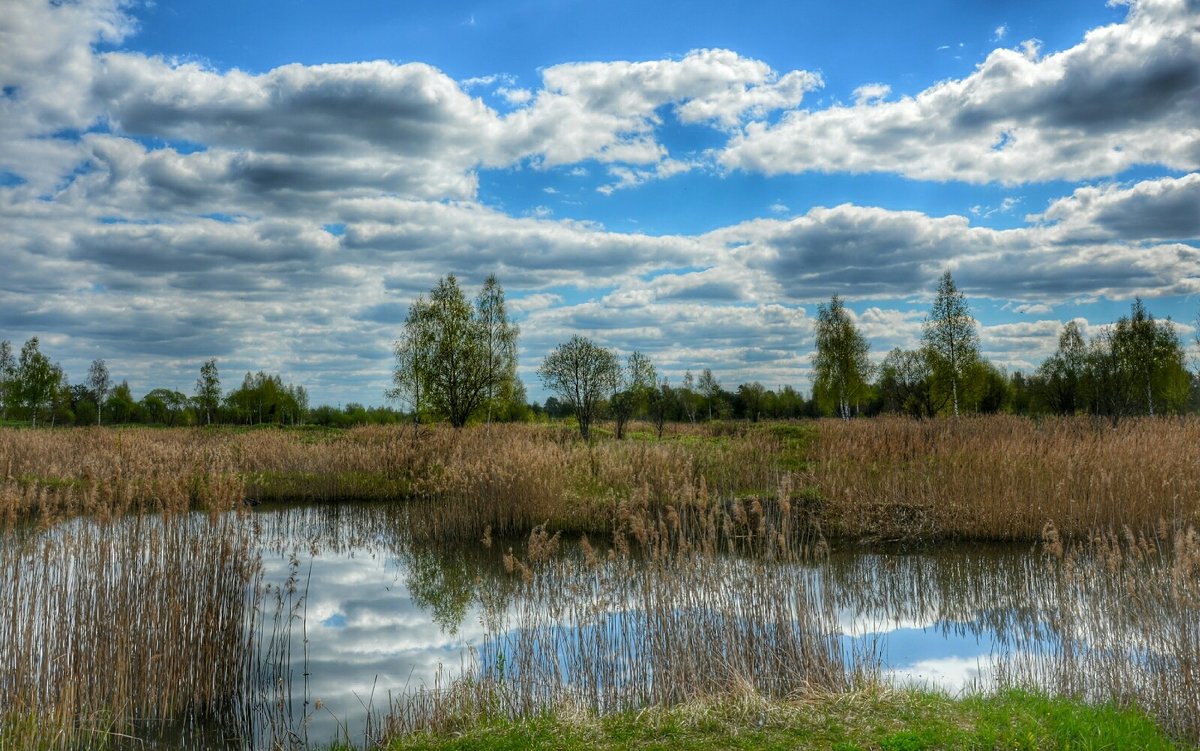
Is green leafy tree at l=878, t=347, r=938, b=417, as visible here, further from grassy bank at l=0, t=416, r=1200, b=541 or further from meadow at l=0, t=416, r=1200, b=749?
meadow at l=0, t=416, r=1200, b=749

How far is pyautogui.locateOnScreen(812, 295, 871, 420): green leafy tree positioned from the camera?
47.5 metres

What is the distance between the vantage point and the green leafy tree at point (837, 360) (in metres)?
47.5

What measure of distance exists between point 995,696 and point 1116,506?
7.82 meters

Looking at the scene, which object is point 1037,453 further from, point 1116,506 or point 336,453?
point 336,453

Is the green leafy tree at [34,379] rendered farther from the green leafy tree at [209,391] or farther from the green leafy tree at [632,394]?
the green leafy tree at [632,394]

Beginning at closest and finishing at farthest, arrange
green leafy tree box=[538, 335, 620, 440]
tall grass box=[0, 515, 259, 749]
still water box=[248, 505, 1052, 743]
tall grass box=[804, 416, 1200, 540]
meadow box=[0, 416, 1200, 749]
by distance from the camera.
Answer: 1. meadow box=[0, 416, 1200, 749]
2. tall grass box=[0, 515, 259, 749]
3. still water box=[248, 505, 1052, 743]
4. tall grass box=[804, 416, 1200, 540]
5. green leafy tree box=[538, 335, 620, 440]

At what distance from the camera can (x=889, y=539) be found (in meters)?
13.1

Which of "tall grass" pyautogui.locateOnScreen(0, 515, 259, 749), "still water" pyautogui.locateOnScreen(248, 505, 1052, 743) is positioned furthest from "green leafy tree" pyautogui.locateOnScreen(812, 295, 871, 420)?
"tall grass" pyautogui.locateOnScreen(0, 515, 259, 749)

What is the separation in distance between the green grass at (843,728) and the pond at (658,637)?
0.58 metres

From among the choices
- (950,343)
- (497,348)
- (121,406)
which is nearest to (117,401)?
(121,406)

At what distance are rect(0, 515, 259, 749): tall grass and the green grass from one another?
8.05 feet

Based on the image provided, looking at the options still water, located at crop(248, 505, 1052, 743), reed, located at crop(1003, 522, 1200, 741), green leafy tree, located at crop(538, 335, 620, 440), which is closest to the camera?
reed, located at crop(1003, 522, 1200, 741)

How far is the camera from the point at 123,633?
647cm

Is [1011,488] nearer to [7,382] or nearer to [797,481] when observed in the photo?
[797,481]
